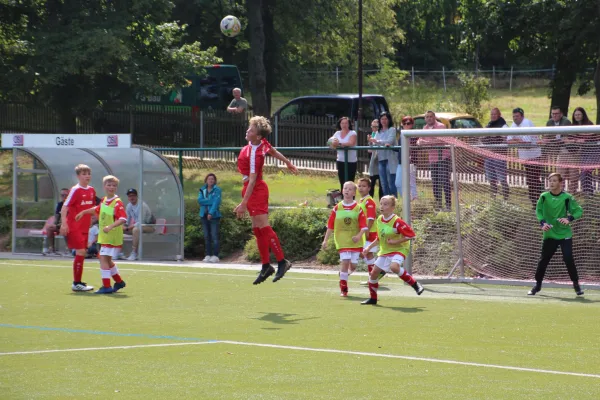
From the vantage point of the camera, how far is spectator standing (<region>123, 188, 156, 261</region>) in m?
21.0

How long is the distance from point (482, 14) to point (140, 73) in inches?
484

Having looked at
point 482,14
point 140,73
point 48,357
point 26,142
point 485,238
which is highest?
point 482,14

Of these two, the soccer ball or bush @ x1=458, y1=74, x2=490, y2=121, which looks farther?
bush @ x1=458, y1=74, x2=490, y2=121

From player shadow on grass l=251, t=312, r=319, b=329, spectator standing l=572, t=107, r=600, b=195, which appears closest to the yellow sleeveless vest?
player shadow on grass l=251, t=312, r=319, b=329

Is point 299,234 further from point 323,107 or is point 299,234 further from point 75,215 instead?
point 323,107

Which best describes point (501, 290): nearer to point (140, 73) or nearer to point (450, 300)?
point (450, 300)

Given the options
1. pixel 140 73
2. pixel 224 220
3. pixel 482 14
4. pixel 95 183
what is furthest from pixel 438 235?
pixel 482 14

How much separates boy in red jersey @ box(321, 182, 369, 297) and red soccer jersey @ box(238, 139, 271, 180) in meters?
1.68

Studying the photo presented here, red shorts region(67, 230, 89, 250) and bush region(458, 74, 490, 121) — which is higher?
bush region(458, 74, 490, 121)

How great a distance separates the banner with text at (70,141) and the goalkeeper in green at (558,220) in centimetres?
922

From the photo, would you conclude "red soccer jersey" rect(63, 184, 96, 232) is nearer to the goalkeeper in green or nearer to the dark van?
the goalkeeper in green

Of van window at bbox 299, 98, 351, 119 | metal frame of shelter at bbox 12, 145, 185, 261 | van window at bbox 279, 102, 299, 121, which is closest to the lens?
metal frame of shelter at bbox 12, 145, 185, 261

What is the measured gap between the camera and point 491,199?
16.6 m

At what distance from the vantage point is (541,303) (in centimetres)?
1327
